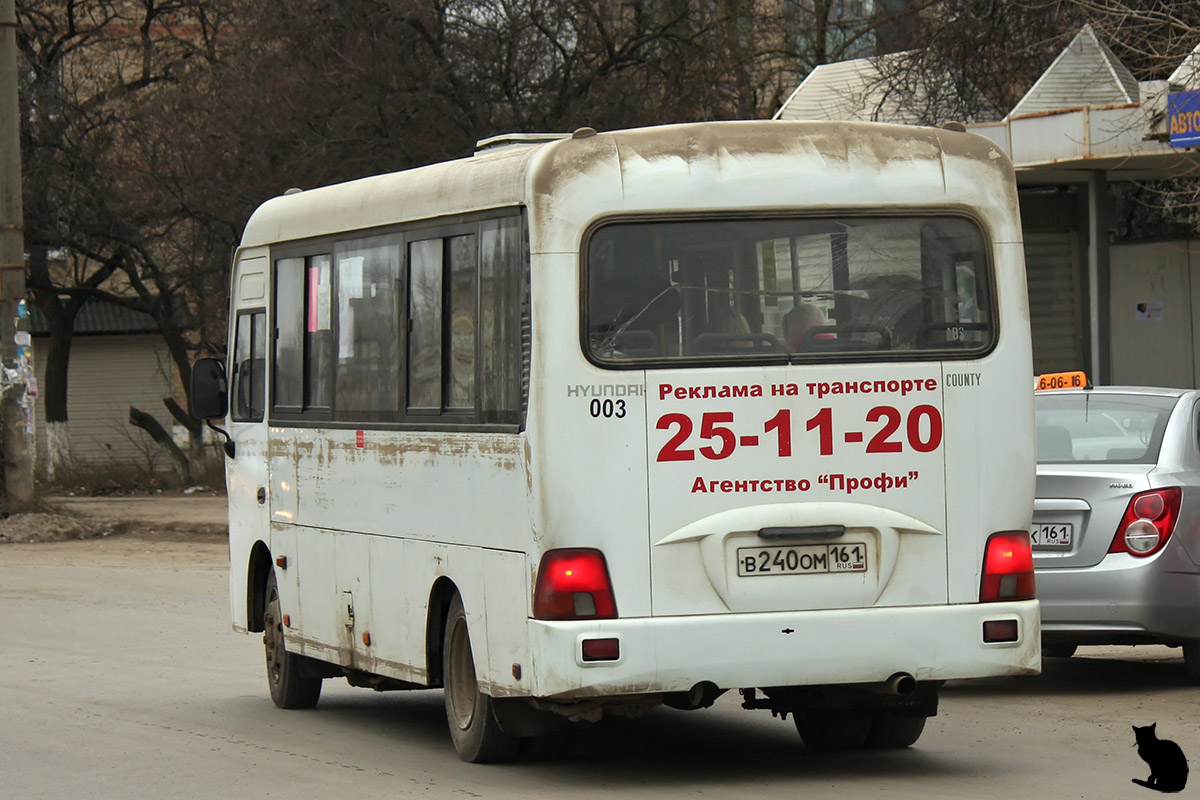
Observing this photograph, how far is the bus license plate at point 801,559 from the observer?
25.6ft

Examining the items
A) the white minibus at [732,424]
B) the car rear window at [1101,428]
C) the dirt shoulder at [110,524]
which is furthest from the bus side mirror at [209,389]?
the dirt shoulder at [110,524]

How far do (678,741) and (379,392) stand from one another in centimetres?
216

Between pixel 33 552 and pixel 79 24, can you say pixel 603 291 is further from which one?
pixel 79 24

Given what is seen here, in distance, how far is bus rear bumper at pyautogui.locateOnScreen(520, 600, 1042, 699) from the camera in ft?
24.9

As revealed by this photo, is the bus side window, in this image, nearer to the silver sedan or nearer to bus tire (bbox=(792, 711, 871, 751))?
bus tire (bbox=(792, 711, 871, 751))

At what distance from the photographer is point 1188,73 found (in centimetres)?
1867

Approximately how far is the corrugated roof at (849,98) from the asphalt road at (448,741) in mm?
14458

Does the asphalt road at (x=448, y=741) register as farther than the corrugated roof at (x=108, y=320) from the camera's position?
No

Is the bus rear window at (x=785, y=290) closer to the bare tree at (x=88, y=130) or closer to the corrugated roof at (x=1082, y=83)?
the corrugated roof at (x=1082, y=83)

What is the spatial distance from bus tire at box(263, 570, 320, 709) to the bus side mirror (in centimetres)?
106

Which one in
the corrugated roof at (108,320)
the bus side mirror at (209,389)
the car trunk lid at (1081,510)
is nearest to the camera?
the car trunk lid at (1081,510)

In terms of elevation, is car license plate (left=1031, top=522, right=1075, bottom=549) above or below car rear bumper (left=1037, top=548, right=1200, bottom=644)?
above

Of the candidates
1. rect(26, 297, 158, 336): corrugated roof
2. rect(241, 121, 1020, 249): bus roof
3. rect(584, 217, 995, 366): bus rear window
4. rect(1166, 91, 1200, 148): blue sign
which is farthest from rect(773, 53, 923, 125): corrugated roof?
rect(26, 297, 158, 336): corrugated roof

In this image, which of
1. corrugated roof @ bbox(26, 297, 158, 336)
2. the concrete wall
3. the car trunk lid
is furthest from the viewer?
corrugated roof @ bbox(26, 297, 158, 336)
